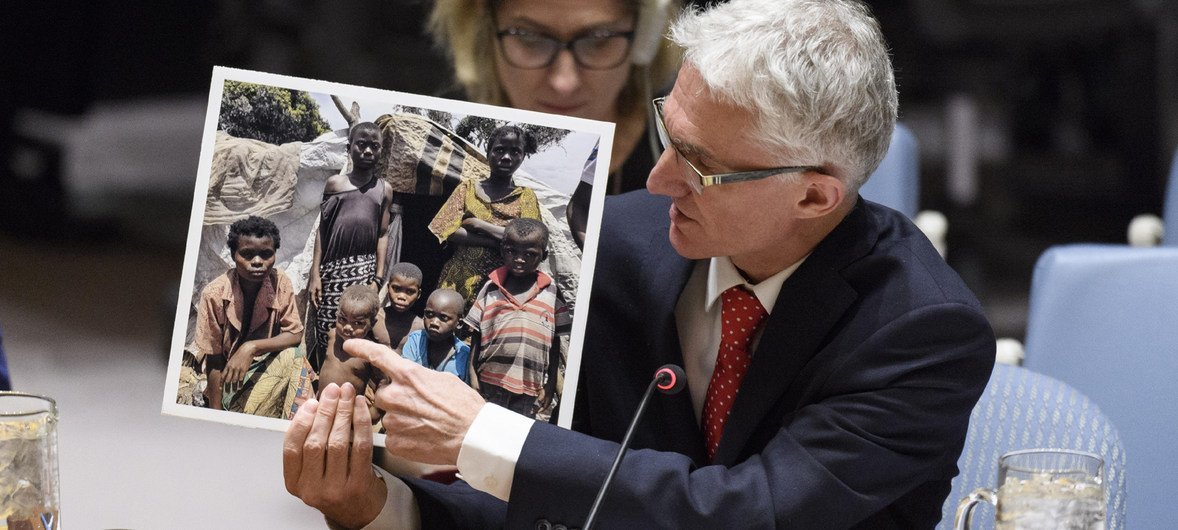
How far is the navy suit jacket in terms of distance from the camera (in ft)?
5.09

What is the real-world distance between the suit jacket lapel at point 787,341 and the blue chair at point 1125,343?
0.74 meters

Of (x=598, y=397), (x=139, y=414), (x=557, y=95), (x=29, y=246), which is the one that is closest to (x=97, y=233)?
(x=29, y=246)

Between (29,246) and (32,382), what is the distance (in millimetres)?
1019

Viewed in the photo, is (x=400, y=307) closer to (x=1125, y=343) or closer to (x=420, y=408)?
(x=420, y=408)

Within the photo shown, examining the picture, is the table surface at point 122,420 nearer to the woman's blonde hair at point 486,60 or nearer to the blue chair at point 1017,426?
the woman's blonde hair at point 486,60

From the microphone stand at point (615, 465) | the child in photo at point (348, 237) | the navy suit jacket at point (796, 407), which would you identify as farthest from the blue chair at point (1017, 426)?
the child in photo at point (348, 237)

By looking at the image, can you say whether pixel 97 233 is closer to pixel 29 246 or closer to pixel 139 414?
pixel 29 246

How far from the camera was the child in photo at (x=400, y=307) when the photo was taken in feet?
5.24

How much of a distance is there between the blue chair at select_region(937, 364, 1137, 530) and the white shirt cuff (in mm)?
681

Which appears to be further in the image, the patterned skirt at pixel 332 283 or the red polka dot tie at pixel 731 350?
the red polka dot tie at pixel 731 350

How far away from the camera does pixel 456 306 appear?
1.61 meters

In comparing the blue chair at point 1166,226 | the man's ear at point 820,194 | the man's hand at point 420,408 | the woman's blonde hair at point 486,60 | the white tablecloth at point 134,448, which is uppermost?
the woman's blonde hair at point 486,60

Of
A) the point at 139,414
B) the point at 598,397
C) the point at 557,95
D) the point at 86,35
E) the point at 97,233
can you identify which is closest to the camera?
the point at 598,397

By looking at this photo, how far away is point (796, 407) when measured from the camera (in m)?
1.68
